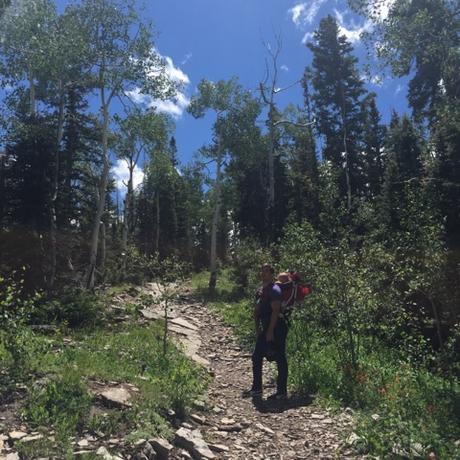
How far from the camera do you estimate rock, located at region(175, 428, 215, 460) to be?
5121mm

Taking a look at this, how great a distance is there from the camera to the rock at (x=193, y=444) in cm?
512

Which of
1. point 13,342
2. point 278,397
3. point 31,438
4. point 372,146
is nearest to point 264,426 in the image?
point 278,397

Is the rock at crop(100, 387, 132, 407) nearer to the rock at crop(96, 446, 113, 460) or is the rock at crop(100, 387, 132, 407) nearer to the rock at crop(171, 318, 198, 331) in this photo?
the rock at crop(96, 446, 113, 460)

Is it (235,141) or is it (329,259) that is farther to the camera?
(235,141)

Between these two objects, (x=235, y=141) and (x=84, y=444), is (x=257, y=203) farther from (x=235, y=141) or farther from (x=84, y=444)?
(x=84, y=444)

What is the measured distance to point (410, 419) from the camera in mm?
5527

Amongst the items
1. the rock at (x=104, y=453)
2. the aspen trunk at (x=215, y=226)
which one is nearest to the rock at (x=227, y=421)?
the rock at (x=104, y=453)

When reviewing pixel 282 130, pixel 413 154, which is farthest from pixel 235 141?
pixel 413 154

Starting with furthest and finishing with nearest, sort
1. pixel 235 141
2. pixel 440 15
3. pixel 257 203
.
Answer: pixel 257 203 < pixel 235 141 < pixel 440 15

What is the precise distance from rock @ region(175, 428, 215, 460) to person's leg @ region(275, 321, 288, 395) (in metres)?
2.16

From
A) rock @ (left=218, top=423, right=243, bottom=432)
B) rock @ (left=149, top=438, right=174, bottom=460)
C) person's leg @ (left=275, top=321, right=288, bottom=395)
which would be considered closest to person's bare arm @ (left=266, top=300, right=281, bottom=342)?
person's leg @ (left=275, top=321, right=288, bottom=395)

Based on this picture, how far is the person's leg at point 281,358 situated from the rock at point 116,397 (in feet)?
8.23

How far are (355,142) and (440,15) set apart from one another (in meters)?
26.2

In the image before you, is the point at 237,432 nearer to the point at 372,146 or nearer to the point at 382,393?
the point at 382,393
